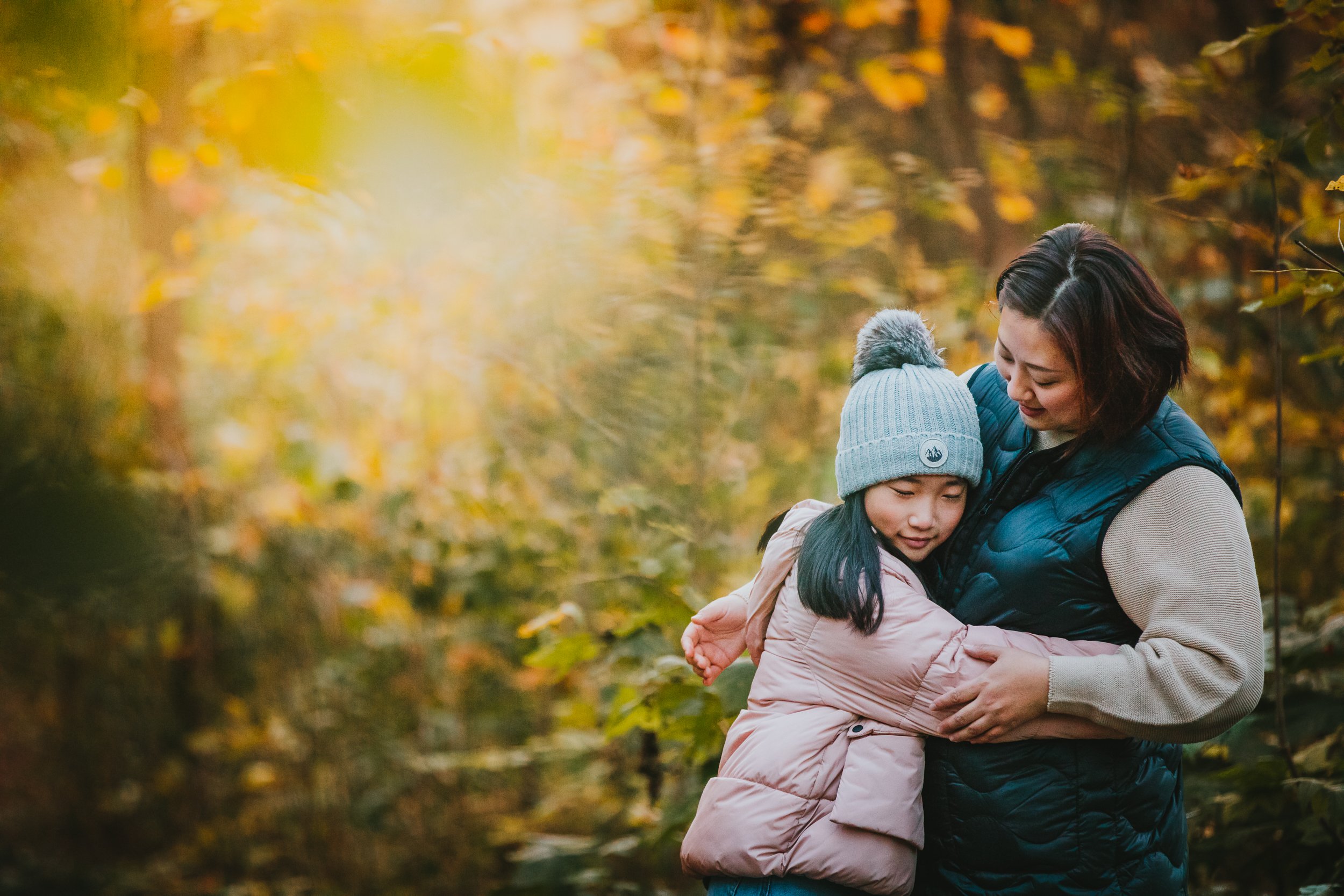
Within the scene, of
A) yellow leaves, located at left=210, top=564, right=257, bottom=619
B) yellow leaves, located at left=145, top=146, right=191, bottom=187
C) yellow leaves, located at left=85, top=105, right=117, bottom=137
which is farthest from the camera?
yellow leaves, located at left=210, top=564, right=257, bottom=619

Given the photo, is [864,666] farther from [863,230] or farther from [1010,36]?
[1010,36]

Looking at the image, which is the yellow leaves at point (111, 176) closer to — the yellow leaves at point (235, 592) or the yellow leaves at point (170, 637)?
the yellow leaves at point (235, 592)

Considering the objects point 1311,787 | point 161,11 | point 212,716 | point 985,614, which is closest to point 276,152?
point 161,11

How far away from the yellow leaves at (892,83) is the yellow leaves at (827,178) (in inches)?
23.0

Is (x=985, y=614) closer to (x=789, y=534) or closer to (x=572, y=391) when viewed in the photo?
(x=789, y=534)

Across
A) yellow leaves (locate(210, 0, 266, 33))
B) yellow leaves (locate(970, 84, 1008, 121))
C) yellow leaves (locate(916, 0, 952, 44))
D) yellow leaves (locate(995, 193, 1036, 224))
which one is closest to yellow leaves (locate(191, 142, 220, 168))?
yellow leaves (locate(210, 0, 266, 33))

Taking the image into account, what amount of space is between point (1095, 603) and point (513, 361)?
113 inches

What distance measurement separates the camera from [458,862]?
15.8 ft

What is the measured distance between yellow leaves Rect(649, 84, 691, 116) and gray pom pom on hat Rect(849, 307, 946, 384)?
2867mm

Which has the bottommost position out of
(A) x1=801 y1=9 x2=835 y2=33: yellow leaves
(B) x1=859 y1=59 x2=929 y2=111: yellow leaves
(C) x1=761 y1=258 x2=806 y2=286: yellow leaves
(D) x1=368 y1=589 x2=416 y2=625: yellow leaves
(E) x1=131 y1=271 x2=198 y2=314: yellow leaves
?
(D) x1=368 y1=589 x2=416 y2=625: yellow leaves

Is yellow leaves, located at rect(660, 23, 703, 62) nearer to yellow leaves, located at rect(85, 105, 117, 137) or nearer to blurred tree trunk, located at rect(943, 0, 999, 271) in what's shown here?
blurred tree trunk, located at rect(943, 0, 999, 271)

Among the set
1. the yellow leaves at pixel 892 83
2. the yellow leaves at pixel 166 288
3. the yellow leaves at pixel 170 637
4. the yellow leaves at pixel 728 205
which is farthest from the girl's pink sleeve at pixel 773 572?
the yellow leaves at pixel 170 637

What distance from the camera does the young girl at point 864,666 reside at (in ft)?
5.14

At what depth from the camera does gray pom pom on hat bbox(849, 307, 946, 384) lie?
1.84 meters
